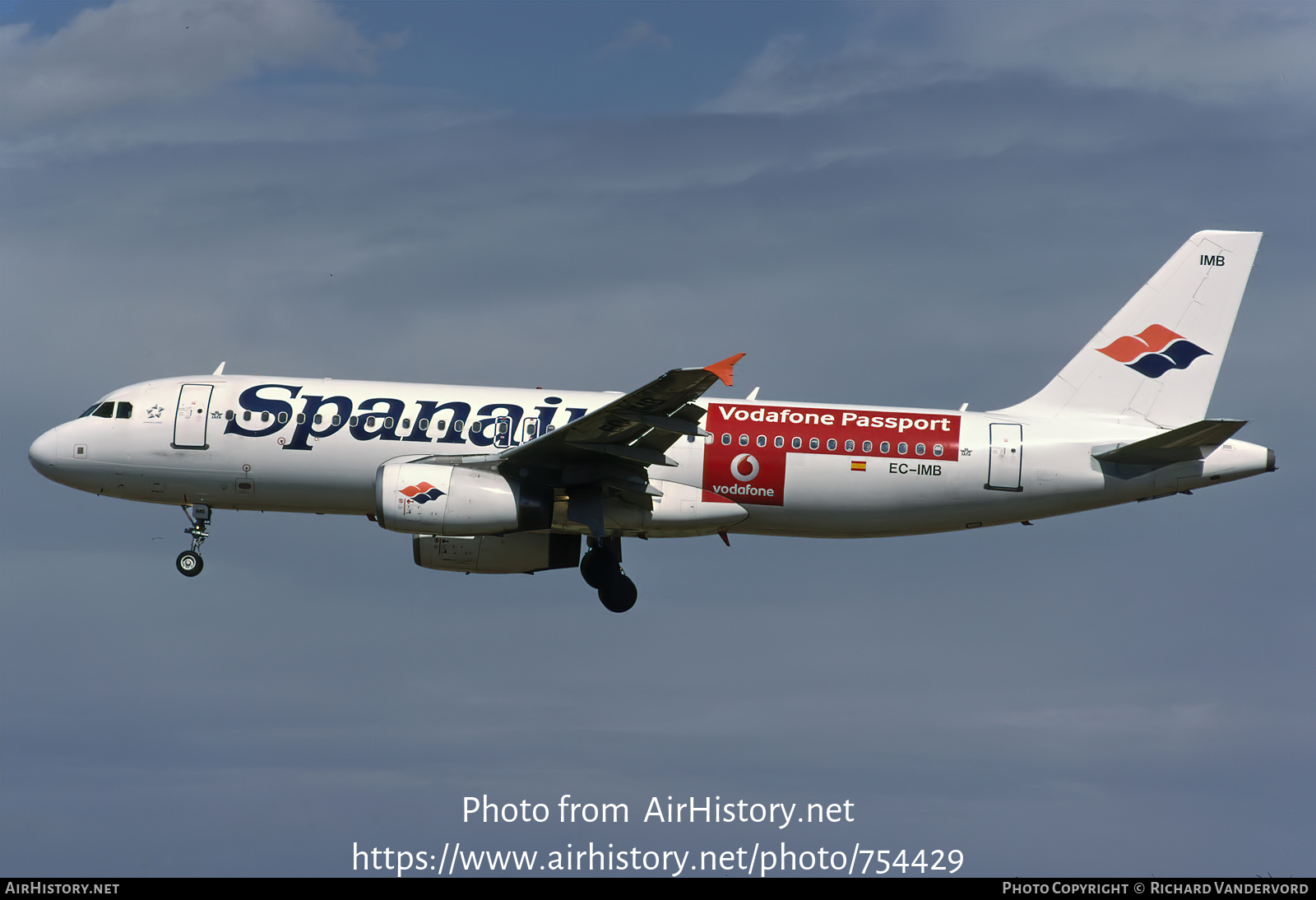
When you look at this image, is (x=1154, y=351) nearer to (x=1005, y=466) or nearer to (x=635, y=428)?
(x=1005, y=466)

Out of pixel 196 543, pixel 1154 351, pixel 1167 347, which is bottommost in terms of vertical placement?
pixel 196 543

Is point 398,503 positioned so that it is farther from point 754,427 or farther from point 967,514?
point 967,514

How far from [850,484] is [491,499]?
8.57 meters

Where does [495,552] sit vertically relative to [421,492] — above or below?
above

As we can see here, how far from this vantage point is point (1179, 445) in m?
31.8

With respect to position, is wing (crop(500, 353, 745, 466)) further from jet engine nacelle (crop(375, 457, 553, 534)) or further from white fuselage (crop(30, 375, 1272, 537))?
white fuselage (crop(30, 375, 1272, 537))

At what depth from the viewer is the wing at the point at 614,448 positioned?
29.2 m

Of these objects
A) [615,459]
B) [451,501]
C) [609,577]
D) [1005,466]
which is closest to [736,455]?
[615,459]

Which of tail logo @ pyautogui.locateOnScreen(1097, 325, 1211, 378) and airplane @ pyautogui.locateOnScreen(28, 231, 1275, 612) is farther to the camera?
tail logo @ pyautogui.locateOnScreen(1097, 325, 1211, 378)

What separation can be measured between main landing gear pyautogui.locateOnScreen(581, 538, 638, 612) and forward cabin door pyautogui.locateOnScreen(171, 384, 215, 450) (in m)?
10.1

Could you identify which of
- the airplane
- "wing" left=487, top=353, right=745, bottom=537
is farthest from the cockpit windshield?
"wing" left=487, top=353, right=745, bottom=537

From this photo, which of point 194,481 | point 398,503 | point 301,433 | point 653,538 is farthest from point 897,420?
point 194,481

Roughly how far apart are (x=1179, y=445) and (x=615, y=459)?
521 inches

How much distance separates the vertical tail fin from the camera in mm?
34594
